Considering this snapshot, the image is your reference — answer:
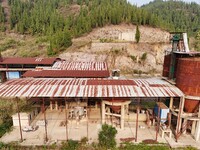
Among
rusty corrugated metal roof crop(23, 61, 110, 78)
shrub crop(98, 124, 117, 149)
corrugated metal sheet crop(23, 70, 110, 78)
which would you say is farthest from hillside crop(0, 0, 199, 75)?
shrub crop(98, 124, 117, 149)

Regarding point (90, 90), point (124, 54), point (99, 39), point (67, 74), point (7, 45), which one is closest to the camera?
point (90, 90)

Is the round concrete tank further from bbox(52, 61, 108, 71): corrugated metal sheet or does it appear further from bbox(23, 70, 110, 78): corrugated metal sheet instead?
bbox(52, 61, 108, 71): corrugated metal sheet

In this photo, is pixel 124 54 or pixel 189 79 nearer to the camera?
pixel 189 79

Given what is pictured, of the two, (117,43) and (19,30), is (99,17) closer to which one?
(117,43)

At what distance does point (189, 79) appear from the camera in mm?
14844

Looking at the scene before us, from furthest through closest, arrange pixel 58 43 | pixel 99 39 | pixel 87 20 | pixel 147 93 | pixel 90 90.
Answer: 1. pixel 87 20
2. pixel 99 39
3. pixel 58 43
4. pixel 90 90
5. pixel 147 93

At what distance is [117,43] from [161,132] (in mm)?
34063

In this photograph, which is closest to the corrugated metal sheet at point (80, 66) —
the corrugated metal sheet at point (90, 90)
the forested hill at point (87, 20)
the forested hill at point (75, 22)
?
the corrugated metal sheet at point (90, 90)

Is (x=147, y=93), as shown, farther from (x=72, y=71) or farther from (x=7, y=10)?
(x=7, y=10)

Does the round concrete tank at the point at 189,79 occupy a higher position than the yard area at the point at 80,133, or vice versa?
the round concrete tank at the point at 189,79

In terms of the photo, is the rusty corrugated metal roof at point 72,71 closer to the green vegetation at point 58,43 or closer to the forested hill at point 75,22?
the green vegetation at point 58,43

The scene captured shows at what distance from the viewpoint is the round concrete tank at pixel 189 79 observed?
47.5ft

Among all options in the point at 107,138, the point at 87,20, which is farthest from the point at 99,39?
the point at 107,138

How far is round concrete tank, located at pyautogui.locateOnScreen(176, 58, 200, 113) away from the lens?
14482 mm
